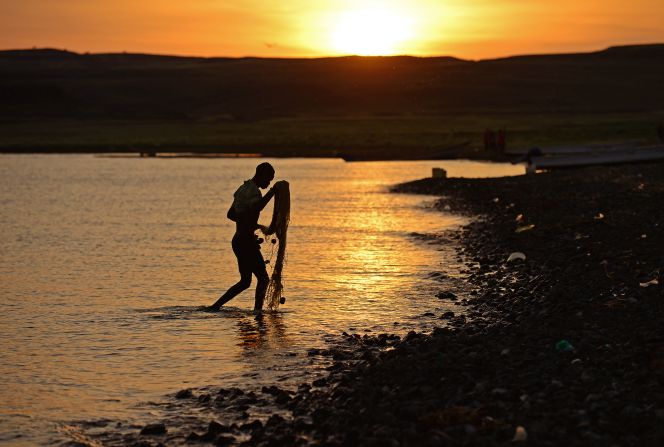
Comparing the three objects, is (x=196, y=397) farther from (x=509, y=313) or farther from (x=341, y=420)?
(x=509, y=313)

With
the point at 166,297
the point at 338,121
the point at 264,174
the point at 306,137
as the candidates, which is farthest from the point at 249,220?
the point at 338,121

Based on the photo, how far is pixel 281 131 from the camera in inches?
4513

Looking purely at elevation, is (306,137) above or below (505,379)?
above

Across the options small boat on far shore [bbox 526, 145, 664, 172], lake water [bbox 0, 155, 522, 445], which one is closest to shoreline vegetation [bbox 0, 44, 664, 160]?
small boat on far shore [bbox 526, 145, 664, 172]

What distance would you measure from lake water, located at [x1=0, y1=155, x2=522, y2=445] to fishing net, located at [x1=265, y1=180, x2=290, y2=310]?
303 millimetres

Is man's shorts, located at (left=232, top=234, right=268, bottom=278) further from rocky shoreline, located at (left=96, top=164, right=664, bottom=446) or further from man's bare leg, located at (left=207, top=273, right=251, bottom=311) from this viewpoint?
rocky shoreline, located at (left=96, top=164, right=664, bottom=446)

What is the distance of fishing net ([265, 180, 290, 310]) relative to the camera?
14.3m

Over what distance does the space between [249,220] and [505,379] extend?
5690 millimetres

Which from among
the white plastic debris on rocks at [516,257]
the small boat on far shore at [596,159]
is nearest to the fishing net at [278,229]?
the white plastic debris on rocks at [516,257]

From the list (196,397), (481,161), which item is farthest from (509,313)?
(481,161)

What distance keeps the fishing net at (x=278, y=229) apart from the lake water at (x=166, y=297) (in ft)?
0.99

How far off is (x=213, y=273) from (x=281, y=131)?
95491mm

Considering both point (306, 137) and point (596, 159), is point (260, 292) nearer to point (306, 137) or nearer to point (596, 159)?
point (596, 159)

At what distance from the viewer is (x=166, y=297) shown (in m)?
17.0
